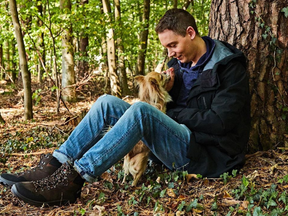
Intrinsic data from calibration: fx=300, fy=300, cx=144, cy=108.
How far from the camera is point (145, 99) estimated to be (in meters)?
3.73

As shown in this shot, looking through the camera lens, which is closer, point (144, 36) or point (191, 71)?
point (191, 71)

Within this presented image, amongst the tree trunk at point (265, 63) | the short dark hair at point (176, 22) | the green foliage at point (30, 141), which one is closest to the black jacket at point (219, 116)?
the short dark hair at point (176, 22)

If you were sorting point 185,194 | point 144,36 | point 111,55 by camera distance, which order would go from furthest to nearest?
1. point 144,36
2. point 111,55
3. point 185,194

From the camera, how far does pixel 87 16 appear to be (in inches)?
366

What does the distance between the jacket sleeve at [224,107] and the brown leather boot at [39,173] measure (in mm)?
1438

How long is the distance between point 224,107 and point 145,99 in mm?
1064

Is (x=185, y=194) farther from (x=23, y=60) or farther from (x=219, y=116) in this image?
(x=23, y=60)

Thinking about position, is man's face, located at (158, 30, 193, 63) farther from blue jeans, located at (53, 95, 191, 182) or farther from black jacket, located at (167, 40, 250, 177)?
blue jeans, located at (53, 95, 191, 182)

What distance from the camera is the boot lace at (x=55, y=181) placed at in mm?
2830

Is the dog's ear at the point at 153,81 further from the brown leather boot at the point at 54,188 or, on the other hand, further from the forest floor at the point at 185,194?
the brown leather boot at the point at 54,188

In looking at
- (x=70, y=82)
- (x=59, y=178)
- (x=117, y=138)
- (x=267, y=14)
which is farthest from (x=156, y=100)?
(x=70, y=82)

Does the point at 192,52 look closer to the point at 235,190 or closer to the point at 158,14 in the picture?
the point at 235,190

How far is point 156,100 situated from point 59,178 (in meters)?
1.43

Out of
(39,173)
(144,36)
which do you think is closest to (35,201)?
(39,173)
